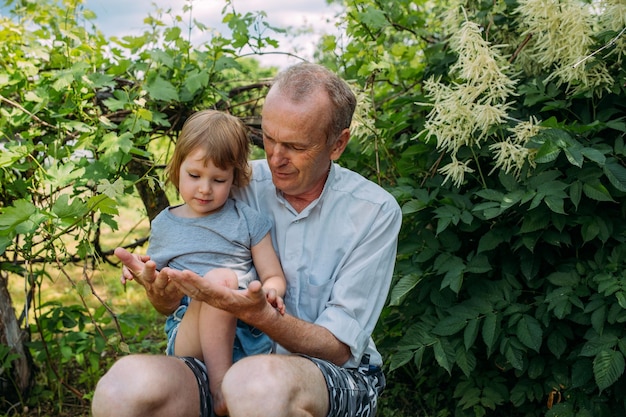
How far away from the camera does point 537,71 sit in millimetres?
3053

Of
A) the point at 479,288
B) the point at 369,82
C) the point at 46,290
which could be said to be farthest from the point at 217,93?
the point at 46,290

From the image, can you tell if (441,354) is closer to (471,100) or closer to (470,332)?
(470,332)

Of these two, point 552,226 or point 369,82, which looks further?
point 369,82

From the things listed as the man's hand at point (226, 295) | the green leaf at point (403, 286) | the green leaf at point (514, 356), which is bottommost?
the green leaf at point (514, 356)

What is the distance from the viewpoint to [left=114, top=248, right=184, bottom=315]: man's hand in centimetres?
195

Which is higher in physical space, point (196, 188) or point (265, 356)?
point (196, 188)

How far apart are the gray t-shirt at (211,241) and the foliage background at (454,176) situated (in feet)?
0.70

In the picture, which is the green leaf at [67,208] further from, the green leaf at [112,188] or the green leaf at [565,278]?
the green leaf at [565,278]

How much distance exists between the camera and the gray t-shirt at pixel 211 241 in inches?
86.1

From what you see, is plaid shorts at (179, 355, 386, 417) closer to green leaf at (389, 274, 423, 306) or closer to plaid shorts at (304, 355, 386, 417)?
plaid shorts at (304, 355, 386, 417)

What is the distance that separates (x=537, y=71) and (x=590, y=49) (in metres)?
0.30

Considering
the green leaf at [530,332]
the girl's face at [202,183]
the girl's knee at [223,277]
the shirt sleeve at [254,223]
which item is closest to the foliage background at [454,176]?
the green leaf at [530,332]

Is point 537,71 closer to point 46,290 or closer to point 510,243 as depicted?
point 510,243

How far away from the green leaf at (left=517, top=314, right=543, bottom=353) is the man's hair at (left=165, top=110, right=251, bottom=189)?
1.17 metres
